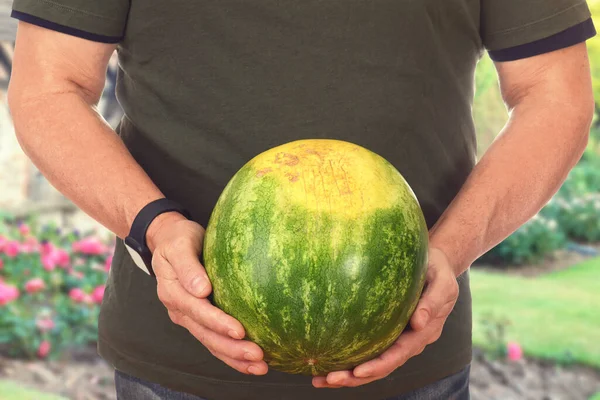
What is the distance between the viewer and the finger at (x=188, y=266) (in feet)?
4.28

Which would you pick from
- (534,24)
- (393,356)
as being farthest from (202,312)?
(534,24)

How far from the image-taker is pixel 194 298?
4.32 ft

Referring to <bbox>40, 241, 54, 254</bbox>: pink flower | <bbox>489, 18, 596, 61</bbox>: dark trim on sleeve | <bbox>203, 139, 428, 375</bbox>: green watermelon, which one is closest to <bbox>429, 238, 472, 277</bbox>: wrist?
<bbox>203, 139, 428, 375</bbox>: green watermelon

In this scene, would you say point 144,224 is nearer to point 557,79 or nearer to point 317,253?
point 317,253

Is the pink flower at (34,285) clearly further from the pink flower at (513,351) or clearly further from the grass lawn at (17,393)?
the pink flower at (513,351)

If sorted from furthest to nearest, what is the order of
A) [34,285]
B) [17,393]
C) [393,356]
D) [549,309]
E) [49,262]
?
[549,309] < [49,262] < [34,285] < [17,393] < [393,356]

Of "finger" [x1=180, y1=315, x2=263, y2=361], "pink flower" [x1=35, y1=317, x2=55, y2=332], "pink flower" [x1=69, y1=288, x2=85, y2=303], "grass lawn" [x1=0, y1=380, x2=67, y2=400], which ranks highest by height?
"finger" [x1=180, y1=315, x2=263, y2=361]

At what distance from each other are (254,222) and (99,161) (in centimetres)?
50

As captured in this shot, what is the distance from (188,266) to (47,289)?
3.65 m

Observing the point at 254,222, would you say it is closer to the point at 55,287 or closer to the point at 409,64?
the point at 409,64

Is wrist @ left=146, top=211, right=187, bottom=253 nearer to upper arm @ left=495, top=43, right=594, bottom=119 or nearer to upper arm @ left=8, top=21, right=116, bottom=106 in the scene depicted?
upper arm @ left=8, top=21, right=116, bottom=106

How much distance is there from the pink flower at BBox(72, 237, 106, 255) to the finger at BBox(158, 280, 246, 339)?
145 inches

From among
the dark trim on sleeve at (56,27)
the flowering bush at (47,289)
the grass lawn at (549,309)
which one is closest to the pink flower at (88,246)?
the flowering bush at (47,289)

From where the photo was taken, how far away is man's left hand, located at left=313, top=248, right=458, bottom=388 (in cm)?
134
